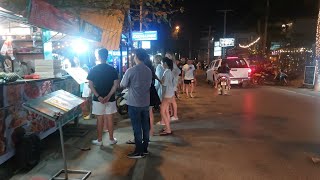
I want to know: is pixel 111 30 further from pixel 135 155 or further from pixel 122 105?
pixel 135 155

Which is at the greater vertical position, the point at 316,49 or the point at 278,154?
the point at 316,49

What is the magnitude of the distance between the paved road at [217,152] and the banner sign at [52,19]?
2545mm

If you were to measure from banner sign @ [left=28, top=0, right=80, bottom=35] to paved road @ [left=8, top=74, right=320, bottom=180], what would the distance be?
2545 millimetres

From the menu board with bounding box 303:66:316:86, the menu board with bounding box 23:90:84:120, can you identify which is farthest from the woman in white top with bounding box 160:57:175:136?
the menu board with bounding box 303:66:316:86

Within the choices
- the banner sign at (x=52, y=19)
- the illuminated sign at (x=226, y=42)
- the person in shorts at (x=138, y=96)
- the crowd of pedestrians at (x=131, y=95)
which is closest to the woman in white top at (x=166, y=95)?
the crowd of pedestrians at (x=131, y=95)

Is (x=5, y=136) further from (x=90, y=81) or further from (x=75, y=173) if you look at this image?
(x=90, y=81)

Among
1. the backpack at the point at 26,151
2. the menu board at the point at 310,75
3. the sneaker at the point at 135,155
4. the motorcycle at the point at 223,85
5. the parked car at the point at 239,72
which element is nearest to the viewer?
the backpack at the point at 26,151

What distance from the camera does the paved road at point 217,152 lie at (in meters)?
5.74

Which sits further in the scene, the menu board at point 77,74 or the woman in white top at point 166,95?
the menu board at point 77,74

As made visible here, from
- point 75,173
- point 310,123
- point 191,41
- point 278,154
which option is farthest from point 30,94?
point 191,41

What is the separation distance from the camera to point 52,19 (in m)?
7.02

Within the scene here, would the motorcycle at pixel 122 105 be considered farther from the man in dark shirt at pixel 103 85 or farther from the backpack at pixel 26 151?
the backpack at pixel 26 151

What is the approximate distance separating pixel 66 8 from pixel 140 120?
13.3 feet

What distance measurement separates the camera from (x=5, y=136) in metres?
5.40
